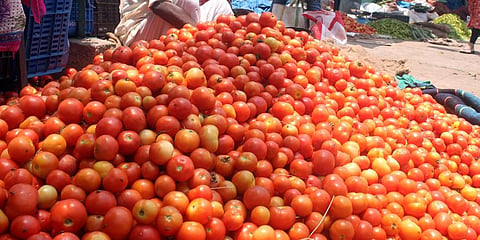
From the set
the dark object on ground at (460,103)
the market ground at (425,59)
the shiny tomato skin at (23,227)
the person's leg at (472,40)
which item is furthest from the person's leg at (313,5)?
the shiny tomato skin at (23,227)

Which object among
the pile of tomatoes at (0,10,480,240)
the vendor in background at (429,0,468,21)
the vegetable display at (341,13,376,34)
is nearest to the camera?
the pile of tomatoes at (0,10,480,240)

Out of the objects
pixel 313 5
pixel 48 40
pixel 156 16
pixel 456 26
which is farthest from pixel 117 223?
pixel 456 26

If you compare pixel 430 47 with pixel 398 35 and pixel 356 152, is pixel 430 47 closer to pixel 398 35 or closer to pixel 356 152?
pixel 398 35

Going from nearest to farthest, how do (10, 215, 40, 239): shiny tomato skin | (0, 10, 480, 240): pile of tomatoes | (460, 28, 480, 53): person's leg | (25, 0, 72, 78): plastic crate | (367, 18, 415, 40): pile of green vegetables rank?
(10, 215, 40, 239): shiny tomato skin
(0, 10, 480, 240): pile of tomatoes
(25, 0, 72, 78): plastic crate
(460, 28, 480, 53): person's leg
(367, 18, 415, 40): pile of green vegetables

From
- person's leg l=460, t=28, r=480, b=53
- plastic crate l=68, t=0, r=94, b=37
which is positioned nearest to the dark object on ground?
plastic crate l=68, t=0, r=94, b=37

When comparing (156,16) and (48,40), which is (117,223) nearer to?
(48,40)

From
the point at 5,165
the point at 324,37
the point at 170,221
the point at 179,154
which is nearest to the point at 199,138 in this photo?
the point at 179,154

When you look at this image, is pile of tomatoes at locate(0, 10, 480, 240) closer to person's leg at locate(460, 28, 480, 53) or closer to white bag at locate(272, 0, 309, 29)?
white bag at locate(272, 0, 309, 29)

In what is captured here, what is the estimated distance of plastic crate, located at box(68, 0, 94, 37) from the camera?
5301mm

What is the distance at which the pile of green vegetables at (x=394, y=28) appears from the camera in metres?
12.9

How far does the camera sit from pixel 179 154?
6.59 ft

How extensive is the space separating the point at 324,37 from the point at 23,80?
4520 mm

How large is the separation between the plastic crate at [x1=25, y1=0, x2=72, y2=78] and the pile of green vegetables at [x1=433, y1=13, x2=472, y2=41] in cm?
1341

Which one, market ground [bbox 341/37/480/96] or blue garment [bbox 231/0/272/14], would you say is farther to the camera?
blue garment [bbox 231/0/272/14]
